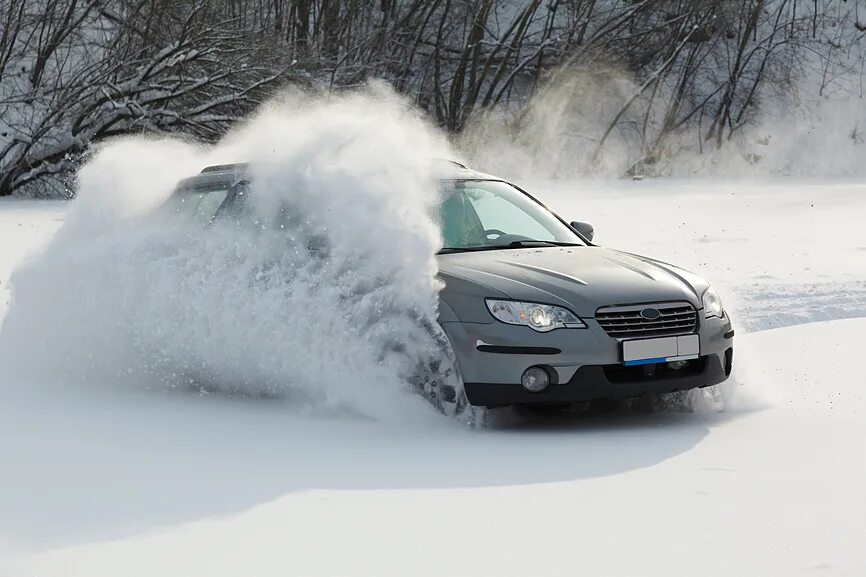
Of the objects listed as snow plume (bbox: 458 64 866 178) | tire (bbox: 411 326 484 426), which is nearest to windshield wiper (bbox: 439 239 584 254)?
tire (bbox: 411 326 484 426)

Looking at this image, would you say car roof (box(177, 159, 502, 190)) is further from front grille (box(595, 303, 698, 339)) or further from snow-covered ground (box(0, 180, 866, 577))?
front grille (box(595, 303, 698, 339))

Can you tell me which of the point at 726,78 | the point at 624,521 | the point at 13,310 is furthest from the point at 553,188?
the point at 624,521

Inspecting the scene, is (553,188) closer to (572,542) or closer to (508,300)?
(508,300)

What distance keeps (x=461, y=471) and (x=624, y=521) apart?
1.07 meters

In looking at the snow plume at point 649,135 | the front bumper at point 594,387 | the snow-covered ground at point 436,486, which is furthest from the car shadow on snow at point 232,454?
the snow plume at point 649,135

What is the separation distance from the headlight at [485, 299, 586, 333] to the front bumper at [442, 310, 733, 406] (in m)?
0.03

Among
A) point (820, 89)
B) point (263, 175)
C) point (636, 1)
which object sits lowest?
point (263, 175)

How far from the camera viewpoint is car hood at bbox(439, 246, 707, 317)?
6.48m

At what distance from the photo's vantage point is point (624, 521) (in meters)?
4.65

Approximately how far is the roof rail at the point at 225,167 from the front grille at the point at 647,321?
8.75ft

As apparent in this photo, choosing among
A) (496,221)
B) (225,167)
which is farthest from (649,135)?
(225,167)

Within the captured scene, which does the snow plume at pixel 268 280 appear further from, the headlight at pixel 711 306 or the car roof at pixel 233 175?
the headlight at pixel 711 306

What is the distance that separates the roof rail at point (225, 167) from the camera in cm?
810

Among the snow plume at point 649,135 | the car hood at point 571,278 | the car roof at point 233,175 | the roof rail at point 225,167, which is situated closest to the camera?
the car hood at point 571,278
